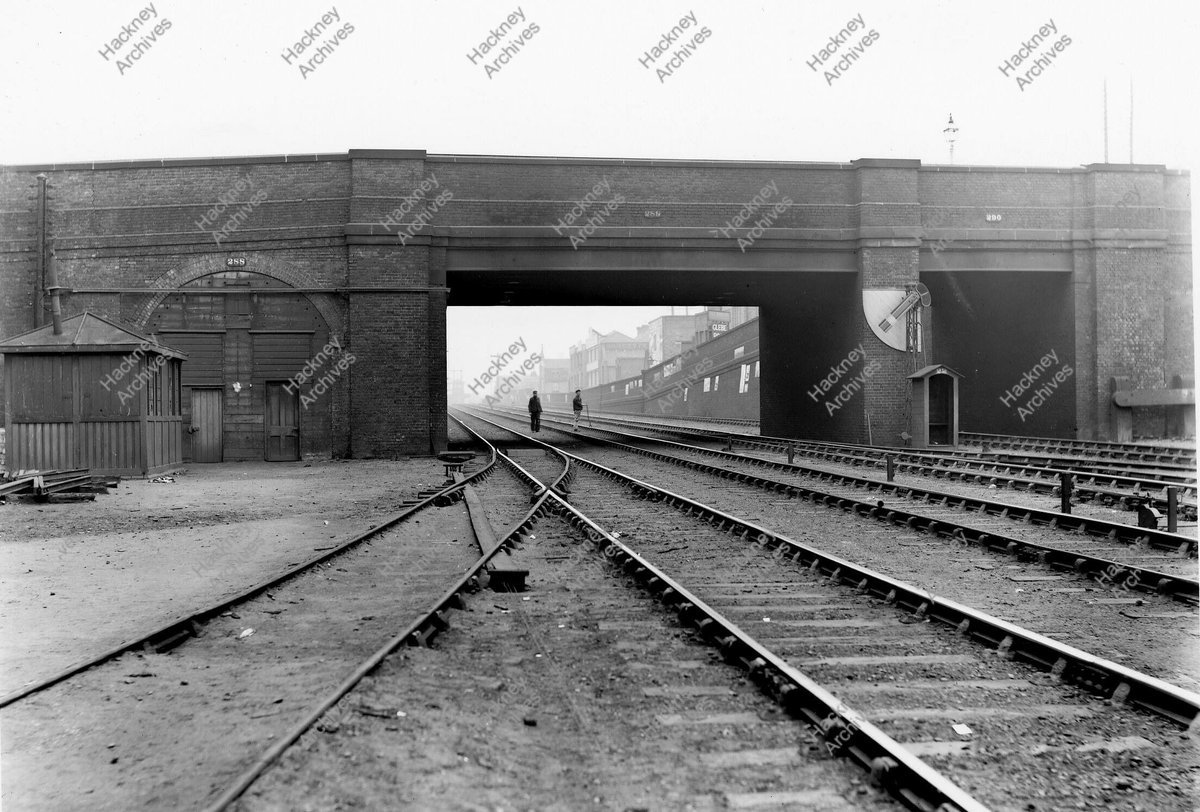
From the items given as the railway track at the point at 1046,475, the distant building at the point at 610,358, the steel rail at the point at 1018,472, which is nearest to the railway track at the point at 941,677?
the railway track at the point at 1046,475

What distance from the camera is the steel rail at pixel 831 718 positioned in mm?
3207

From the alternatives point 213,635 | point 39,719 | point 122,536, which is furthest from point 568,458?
point 39,719

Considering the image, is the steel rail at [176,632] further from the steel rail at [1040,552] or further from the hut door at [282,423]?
the hut door at [282,423]

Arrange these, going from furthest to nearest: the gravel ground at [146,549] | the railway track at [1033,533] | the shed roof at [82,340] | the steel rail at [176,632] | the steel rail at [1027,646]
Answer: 1. the shed roof at [82,340]
2. the railway track at [1033,533]
3. the gravel ground at [146,549]
4. the steel rail at [176,632]
5. the steel rail at [1027,646]

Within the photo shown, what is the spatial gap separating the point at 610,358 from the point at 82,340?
320 feet

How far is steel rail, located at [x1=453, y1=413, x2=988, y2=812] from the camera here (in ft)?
10.5

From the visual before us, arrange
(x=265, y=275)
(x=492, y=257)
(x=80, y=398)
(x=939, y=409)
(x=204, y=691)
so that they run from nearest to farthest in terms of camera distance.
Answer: (x=204, y=691)
(x=80, y=398)
(x=265, y=275)
(x=492, y=257)
(x=939, y=409)

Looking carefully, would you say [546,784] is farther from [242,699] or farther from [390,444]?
[390,444]

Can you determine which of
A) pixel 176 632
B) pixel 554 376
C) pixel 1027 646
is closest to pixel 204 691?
pixel 176 632

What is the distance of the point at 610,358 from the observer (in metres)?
113

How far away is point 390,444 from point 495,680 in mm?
18653

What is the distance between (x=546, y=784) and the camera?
3.50m

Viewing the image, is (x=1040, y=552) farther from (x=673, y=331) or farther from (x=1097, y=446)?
(x=673, y=331)

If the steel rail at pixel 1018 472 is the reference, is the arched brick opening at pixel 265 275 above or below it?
above
